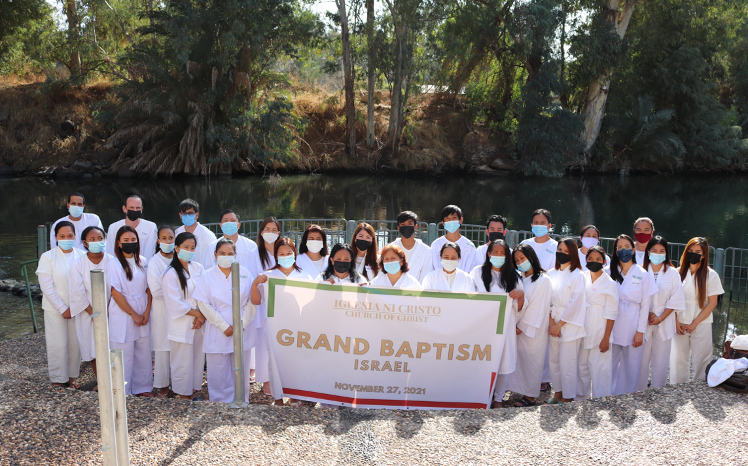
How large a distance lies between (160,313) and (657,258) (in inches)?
208

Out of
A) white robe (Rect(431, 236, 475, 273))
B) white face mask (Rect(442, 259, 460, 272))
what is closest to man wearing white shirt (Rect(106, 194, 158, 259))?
white robe (Rect(431, 236, 475, 273))

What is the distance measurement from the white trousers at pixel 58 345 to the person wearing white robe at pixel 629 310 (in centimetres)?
590

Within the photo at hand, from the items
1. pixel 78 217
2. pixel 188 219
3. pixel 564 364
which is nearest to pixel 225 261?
pixel 188 219

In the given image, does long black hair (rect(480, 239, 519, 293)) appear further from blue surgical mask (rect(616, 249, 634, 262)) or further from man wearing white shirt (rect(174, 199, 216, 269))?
man wearing white shirt (rect(174, 199, 216, 269))

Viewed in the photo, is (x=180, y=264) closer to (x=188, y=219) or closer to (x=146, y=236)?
(x=188, y=219)

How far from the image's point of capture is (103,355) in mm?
3414

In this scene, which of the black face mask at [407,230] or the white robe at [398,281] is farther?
the black face mask at [407,230]

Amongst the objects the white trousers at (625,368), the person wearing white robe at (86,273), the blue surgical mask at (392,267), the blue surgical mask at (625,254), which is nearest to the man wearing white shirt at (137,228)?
the person wearing white robe at (86,273)

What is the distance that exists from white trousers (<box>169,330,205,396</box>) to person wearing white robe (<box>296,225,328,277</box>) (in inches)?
51.6

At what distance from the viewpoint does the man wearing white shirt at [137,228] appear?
26.3ft

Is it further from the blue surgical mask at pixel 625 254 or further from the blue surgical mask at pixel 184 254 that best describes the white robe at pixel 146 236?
the blue surgical mask at pixel 625 254

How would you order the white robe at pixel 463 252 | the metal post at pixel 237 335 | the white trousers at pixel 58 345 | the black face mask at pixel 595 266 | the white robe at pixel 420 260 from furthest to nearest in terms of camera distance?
the white robe at pixel 463 252, the white robe at pixel 420 260, the white trousers at pixel 58 345, the black face mask at pixel 595 266, the metal post at pixel 237 335

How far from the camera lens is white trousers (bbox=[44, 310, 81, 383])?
261 inches

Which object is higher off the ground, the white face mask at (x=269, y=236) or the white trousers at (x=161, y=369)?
the white face mask at (x=269, y=236)
